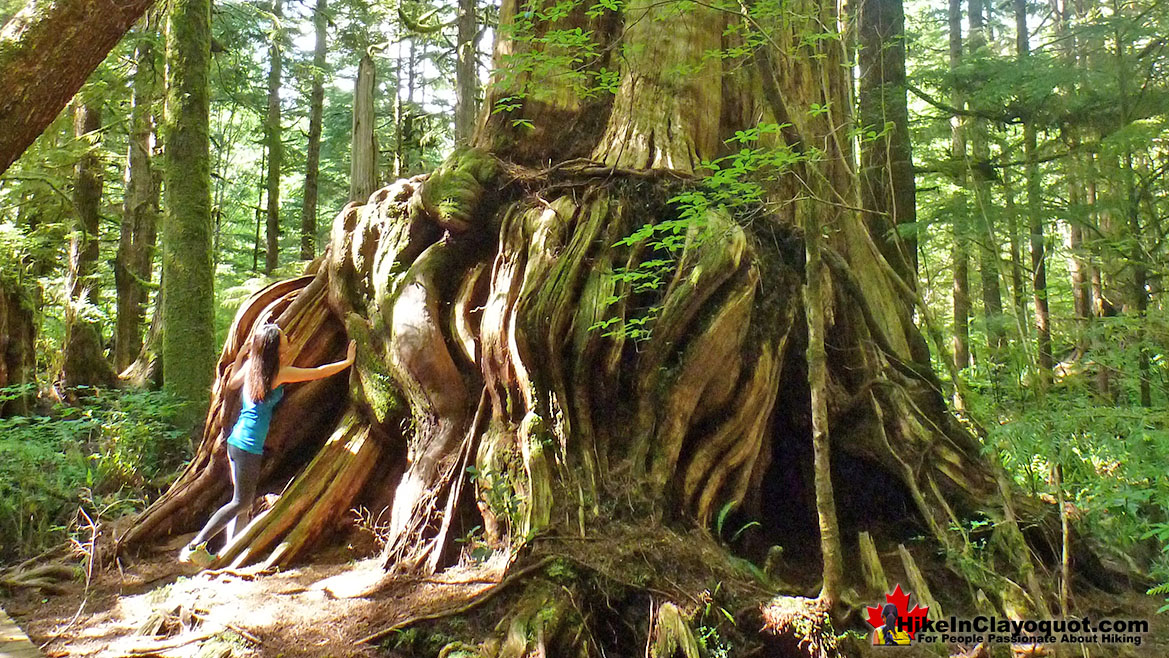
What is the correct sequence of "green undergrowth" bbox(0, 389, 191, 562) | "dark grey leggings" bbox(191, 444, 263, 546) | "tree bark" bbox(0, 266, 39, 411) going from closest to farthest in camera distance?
"dark grey leggings" bbox(191, 444, 263, 546) → "green undergrowth" bbox(0, 389, 191, 562) → "tree bark" bbox(0, 266, 39, 411)

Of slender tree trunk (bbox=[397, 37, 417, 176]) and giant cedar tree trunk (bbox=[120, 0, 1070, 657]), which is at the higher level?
slender tree trunk (bbox=[397, 37, 417, 176])

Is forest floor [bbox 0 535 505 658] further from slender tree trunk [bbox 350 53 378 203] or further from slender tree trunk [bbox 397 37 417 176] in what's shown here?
slender tree trunk [bbox 397 37 417 176]

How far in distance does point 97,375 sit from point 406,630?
8515mm

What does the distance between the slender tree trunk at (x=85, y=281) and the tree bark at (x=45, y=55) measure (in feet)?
24.3

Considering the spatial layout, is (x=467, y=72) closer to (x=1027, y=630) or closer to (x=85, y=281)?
(x=85, y=281)

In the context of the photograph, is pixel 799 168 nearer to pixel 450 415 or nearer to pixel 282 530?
pixel 450 415

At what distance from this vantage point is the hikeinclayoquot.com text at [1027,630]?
350 centimetres

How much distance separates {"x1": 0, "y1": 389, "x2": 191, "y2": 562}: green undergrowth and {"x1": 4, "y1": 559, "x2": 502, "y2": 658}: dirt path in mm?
929

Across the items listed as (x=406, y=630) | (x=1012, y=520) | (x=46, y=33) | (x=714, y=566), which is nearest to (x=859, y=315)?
(x=1012, y=520)

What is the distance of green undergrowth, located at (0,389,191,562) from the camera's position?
5352 millimetres

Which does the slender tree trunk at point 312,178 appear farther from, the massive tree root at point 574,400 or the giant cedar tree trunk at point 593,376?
the massive tree root at point 574,400

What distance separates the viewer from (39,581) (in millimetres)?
4523

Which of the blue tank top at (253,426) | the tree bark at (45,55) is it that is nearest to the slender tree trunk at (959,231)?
the blue tank top at (253,426)

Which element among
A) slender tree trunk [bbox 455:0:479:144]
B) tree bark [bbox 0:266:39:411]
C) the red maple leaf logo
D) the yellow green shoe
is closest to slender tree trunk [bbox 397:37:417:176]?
slender tree trunk [bbox 455:0:479:144]
